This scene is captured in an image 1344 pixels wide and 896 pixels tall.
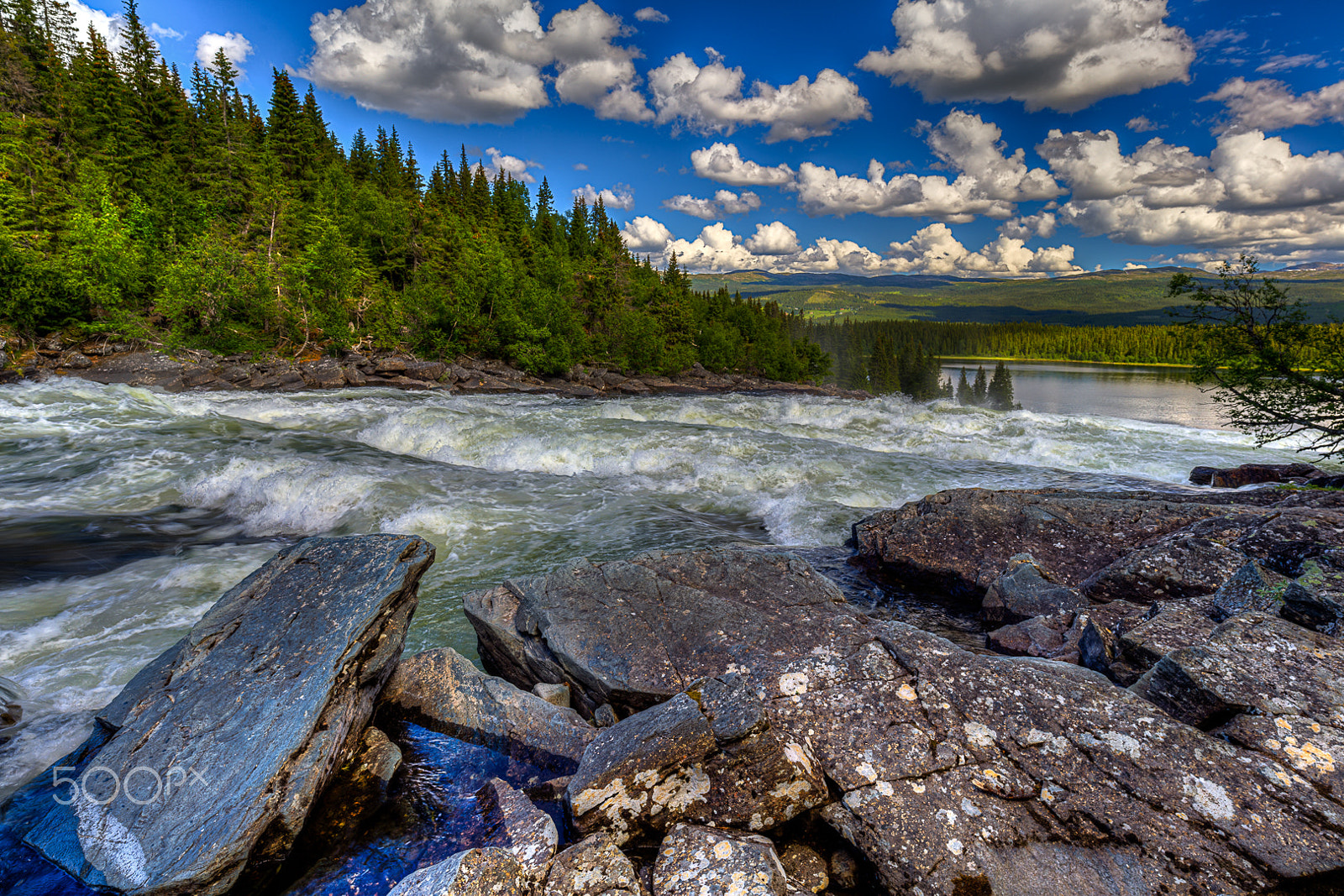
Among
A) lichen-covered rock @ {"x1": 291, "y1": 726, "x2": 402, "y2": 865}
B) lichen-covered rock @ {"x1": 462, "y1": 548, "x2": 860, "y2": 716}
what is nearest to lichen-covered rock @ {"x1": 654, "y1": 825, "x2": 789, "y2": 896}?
lichen-covered rock @ {"x1": 462, "y1": 548, "x2": 860, "y2": 716}

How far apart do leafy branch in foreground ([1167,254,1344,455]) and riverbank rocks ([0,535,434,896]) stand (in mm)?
15615

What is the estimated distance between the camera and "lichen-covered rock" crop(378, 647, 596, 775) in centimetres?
462

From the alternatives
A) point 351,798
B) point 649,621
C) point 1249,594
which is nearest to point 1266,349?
point 1249,594

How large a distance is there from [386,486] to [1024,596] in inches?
580

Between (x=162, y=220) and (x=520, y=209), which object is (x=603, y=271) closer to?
(x=520, y=209)

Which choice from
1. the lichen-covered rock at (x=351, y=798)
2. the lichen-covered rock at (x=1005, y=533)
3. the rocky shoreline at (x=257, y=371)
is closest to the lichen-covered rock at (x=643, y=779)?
the lichen-covered rock at (x=351, y=798)

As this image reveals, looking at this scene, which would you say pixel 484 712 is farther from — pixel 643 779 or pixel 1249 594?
pixel 1249 594

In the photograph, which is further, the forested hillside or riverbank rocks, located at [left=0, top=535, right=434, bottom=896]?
the forested hillside

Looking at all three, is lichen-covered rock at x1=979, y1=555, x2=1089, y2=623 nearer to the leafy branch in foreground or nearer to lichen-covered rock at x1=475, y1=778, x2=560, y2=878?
lichen-covered rock at x1=475, y1=778, x2=560, y2=878

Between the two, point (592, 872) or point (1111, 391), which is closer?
point (592, 872)

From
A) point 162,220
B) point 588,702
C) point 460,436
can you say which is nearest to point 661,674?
point 588,702

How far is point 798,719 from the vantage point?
4215 millimetres

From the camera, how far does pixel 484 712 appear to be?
4887mm

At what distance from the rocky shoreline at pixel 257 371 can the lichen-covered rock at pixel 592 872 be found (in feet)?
126
